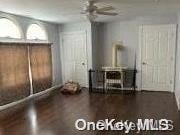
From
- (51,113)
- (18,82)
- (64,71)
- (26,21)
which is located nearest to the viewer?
(51,113)

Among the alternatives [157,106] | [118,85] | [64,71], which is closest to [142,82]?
[118,85]

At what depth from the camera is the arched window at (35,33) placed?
5.84 metres

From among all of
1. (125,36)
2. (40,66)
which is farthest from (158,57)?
(40,66)

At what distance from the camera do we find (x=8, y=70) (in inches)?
186

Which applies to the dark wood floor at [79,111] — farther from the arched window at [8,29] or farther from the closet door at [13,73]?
the arched window at [8,29]

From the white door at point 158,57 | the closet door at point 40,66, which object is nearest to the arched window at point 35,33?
the closet door at point 40,66

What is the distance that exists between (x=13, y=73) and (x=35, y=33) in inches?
71.5

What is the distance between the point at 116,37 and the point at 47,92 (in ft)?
10.4

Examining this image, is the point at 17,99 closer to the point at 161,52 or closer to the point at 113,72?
the point at 113,72

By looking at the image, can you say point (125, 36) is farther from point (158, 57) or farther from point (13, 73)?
point (13, 73)
